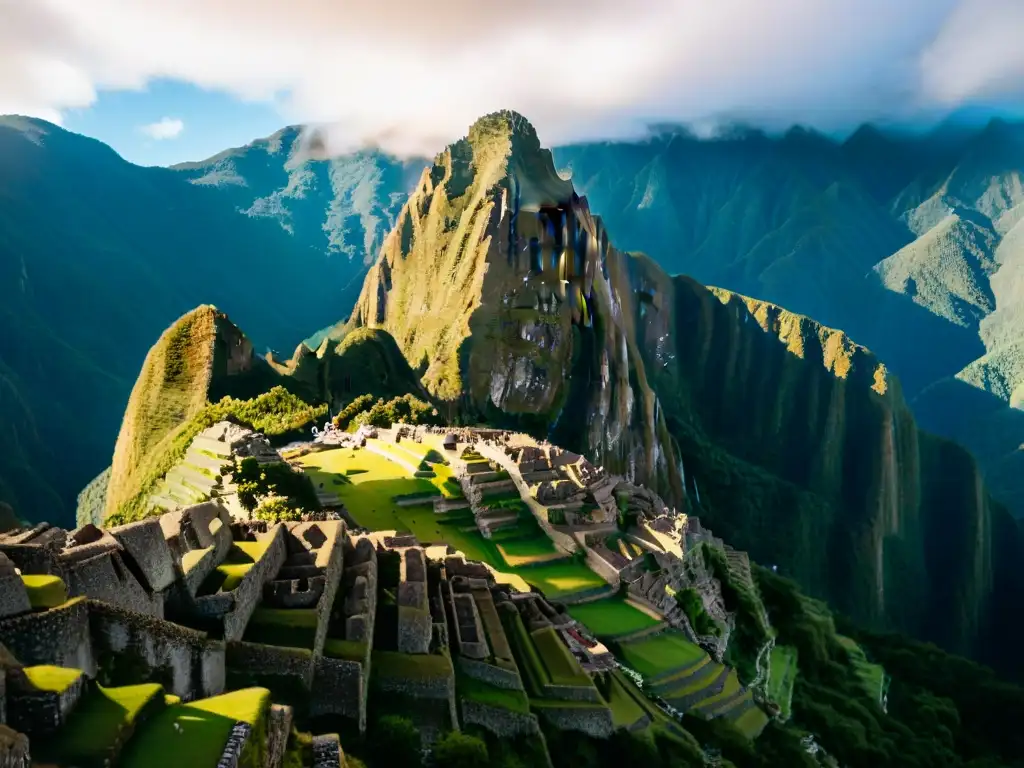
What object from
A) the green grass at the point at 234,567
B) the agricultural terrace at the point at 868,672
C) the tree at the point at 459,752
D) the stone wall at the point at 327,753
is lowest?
the agricultural terrace at the point at 868,672

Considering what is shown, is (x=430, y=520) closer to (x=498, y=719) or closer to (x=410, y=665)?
(x=498, y=719)

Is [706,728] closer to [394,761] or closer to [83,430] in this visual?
[394,761]

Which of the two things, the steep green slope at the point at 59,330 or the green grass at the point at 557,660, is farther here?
the steep green slope at the point at 59,330

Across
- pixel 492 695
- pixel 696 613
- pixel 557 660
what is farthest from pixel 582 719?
pixel 696 613

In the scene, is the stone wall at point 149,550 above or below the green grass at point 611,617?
above

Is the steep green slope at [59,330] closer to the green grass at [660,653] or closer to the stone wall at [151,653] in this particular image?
the green grass at [660,653]

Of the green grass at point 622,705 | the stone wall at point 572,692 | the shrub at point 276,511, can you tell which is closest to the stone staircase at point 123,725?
the stone wall at point 572,692
